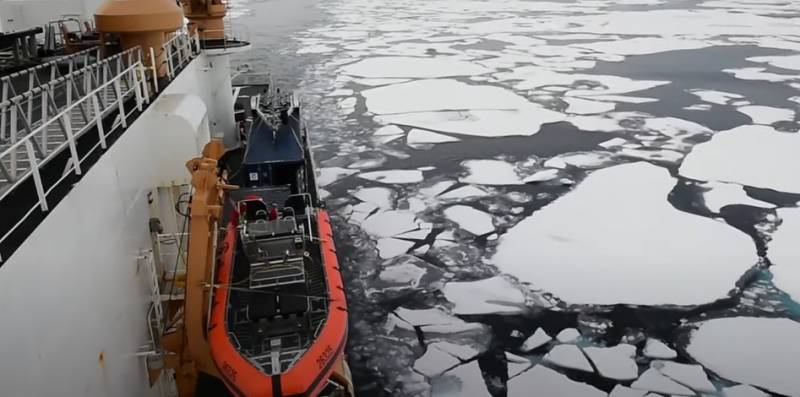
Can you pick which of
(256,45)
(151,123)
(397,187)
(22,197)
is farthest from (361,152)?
(256,45)

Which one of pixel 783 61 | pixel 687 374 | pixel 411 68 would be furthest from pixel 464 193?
pixel 783 61

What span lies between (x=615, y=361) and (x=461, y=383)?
972 millimetres

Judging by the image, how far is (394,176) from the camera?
6.90 metres

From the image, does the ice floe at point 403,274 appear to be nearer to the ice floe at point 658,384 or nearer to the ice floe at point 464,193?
the ice floe at point 464,193

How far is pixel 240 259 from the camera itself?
3.66m

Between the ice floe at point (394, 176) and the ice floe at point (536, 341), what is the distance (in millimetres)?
→ 2894

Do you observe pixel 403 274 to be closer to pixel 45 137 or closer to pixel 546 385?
pixel 546 385

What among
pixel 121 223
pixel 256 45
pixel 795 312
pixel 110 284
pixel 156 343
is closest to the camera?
pixel 110 284

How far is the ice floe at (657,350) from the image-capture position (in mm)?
3924

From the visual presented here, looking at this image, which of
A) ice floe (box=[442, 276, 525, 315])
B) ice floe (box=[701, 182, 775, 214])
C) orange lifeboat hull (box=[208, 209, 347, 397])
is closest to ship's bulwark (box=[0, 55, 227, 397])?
orange lifeboat hull (box=[208, 209, 347, 397])

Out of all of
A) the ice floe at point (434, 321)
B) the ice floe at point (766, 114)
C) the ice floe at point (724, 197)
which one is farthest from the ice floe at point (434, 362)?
the ice floe at point (766, 114)

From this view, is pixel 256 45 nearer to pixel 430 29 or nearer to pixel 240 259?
pixel 430 29

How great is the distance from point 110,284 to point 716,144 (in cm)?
719

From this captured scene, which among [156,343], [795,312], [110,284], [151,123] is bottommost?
[795,312]
